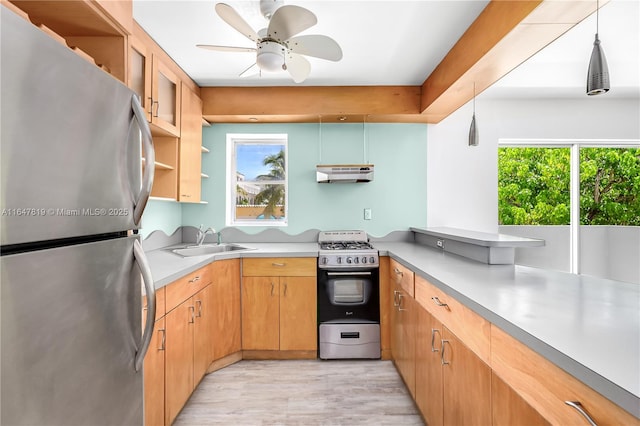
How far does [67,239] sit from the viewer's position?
0.82m

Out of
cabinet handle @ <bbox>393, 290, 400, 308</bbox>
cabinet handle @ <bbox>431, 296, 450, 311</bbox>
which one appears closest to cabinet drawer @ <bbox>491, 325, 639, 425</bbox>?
cabinet handle @ <bbox>431, 296, 450, 311</bbox>

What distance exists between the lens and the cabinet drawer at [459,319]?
48.7 inches

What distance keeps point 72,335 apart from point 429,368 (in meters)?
1.69

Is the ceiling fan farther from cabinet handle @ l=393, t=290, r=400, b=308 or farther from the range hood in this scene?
cabinet handle @ l=393, t=290, r=400, b=308

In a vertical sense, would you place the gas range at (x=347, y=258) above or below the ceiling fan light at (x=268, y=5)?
below

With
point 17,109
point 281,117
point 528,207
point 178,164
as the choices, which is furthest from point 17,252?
point 528,207

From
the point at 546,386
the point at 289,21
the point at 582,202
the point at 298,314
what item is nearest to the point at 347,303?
the point at 298,314

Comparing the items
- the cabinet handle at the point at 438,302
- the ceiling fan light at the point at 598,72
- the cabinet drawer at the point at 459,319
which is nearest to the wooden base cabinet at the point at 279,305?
the cabinet drawer at the point at 459,319

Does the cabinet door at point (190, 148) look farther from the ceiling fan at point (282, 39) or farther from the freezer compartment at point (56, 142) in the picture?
the freezer compartment at point (56, 142)

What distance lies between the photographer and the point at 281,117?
3.31 meters

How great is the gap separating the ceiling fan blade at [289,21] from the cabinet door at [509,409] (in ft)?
A: 5.47

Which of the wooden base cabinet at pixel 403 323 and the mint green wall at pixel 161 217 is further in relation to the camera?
the mint green wall at pixel 161 217

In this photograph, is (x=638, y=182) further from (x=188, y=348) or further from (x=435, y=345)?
(x=188, y=348)

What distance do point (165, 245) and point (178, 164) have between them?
84 cm
